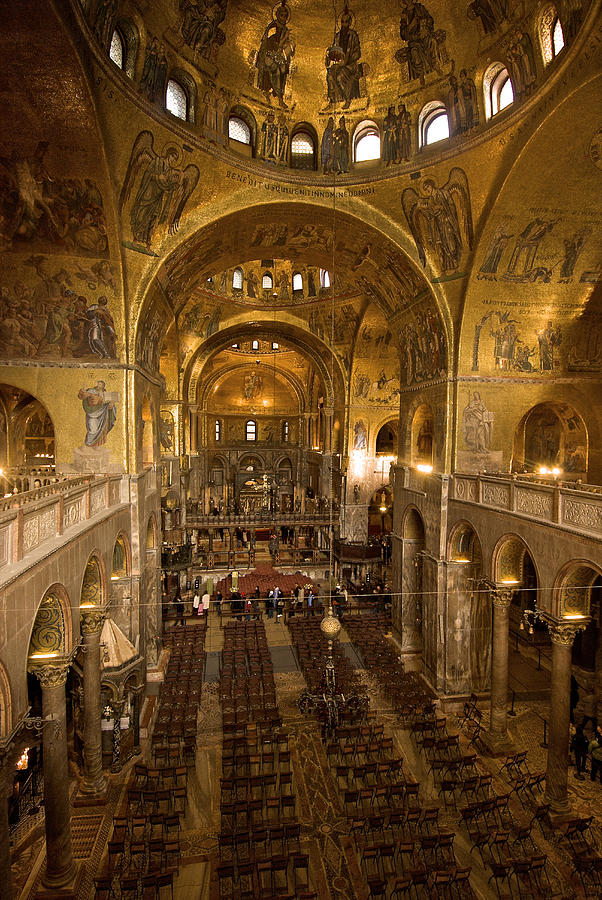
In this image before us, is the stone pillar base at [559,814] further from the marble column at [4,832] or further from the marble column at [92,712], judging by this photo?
the marble column at [4,832]

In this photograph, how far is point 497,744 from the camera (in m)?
13.5

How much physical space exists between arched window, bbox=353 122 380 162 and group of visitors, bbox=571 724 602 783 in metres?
17.2

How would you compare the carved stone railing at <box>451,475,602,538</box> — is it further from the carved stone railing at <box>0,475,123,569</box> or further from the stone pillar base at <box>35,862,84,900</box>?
the stone pillar base at <box>35,862,84,900</box>

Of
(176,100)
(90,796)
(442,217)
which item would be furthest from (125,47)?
(90,796)

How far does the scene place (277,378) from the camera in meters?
44.8

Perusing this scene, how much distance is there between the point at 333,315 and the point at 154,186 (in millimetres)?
6138

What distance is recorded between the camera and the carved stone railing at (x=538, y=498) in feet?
32.8

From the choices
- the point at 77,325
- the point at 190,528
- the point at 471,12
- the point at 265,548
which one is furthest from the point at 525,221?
the point at 265,548

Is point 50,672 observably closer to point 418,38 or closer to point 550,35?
point 550,35

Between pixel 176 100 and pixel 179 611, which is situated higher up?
pixel 176 100

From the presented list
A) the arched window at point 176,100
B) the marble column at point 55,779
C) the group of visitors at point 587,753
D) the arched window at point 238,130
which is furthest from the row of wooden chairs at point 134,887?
the arched window at point 238,130

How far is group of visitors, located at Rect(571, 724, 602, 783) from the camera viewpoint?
12.4 m

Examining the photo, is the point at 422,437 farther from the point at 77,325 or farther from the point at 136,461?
the point at 77,325

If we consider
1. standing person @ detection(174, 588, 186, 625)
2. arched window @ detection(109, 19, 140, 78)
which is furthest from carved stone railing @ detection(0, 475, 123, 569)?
standing person @ detection(174, 588, 186, 625)
